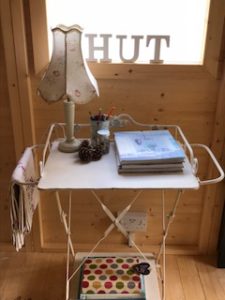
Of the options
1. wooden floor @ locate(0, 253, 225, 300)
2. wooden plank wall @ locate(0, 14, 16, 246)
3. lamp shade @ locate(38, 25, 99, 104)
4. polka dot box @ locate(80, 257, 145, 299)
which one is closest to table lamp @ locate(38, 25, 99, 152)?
lamp shade @ locate(38, 25, 99, 104)

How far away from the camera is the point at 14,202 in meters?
1.28

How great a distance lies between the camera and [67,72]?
4.27ft

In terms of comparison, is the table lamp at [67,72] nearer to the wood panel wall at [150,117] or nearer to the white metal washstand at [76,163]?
the white metal washstand at [76,163]

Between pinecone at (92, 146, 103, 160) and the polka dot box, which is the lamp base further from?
the polka dot box

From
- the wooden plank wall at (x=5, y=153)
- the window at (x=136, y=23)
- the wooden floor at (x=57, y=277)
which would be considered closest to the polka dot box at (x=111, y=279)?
the wooden floor at (x=57, y=277)

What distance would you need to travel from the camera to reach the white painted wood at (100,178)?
3.99 feet

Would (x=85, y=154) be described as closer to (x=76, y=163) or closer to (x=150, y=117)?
(x=76, y=163)

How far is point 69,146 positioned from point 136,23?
2.07 feet

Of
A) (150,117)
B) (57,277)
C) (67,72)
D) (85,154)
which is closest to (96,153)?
(85,154)

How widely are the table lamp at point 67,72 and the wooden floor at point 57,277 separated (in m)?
1.01

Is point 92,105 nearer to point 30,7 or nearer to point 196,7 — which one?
point 30,7

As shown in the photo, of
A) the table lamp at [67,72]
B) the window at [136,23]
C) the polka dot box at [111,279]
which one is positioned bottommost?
the polka dot box at [111,279]

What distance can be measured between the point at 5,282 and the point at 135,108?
1121 millimetres

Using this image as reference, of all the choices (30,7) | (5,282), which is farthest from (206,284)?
(30,7)
